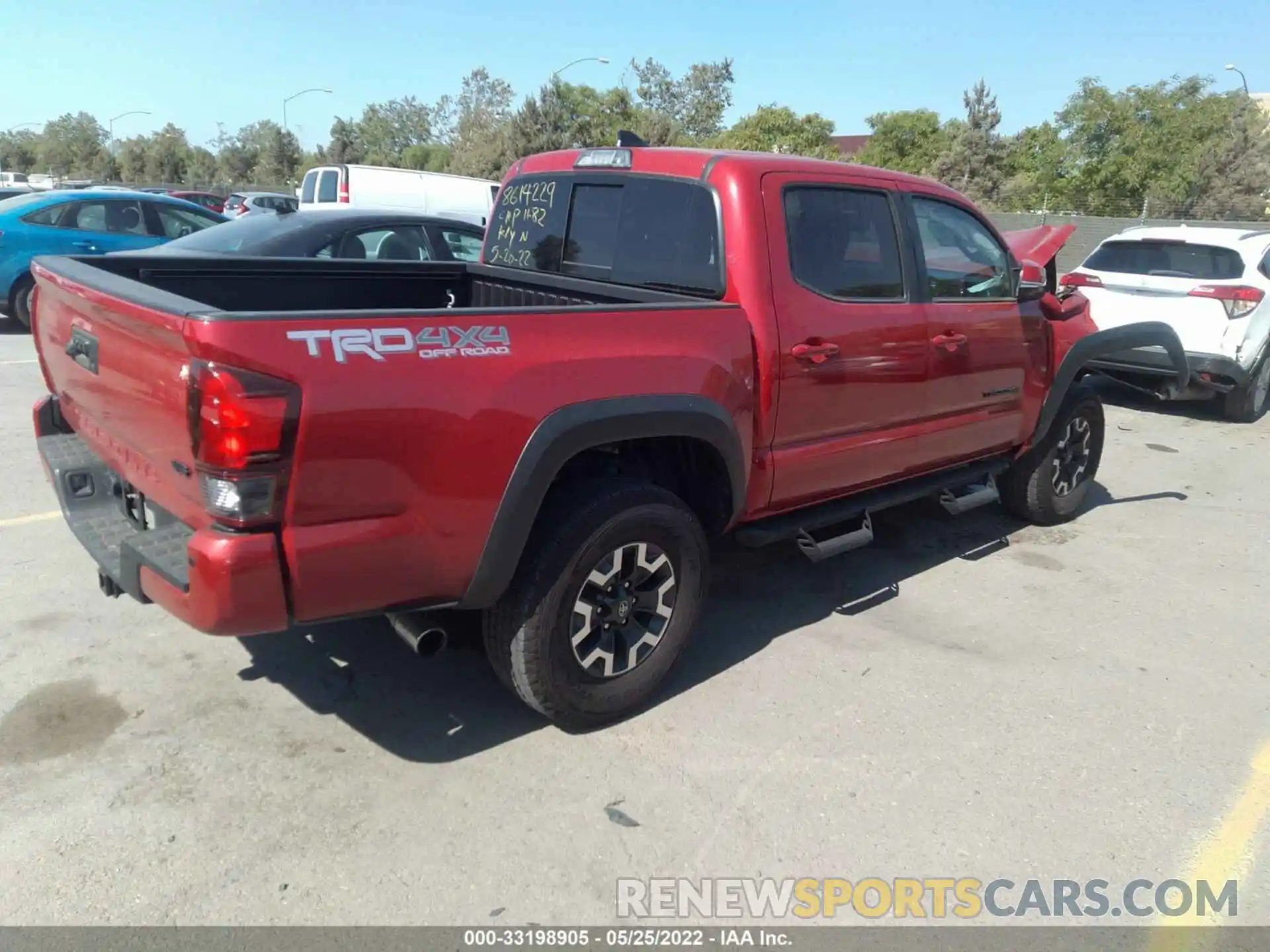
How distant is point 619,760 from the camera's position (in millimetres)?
3262

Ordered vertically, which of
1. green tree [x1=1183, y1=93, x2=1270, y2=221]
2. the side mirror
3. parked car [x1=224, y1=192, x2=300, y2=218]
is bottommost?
the side mirror

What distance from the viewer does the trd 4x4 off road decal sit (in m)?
2.45

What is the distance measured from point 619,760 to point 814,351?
1.73 metres

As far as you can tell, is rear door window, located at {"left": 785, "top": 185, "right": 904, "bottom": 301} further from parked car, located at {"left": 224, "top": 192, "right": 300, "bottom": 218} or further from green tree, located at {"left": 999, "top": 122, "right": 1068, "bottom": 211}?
green tree, located at {"left": 999, "top": 122, "right": 1068, "bottom": 211}

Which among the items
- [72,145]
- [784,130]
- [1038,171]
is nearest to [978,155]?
[1038,171]

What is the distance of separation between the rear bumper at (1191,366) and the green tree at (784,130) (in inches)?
2339

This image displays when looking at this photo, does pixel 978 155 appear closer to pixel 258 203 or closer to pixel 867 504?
pixel 258 203

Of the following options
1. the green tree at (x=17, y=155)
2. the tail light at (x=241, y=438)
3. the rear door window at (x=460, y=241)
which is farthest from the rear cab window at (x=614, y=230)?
the green tree at (x=17, y=155)

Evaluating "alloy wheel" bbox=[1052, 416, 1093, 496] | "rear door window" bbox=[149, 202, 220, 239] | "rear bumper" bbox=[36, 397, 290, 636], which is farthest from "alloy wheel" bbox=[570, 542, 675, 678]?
"rear door window" bbox=[149, 202, 220, 239]

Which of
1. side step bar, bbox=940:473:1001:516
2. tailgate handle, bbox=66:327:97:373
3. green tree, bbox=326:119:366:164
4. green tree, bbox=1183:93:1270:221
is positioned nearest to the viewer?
tailgate handle, bbox=66:327:97:373

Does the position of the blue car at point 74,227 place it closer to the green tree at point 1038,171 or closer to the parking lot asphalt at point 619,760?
the parking lot asphalt at point 619,760

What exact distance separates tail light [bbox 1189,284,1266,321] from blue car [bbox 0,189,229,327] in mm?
10444

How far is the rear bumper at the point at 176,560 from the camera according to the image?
248 cm

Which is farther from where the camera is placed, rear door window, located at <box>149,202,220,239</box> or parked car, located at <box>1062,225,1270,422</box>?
rear door window, located at <box>149,202,220,239</box>
